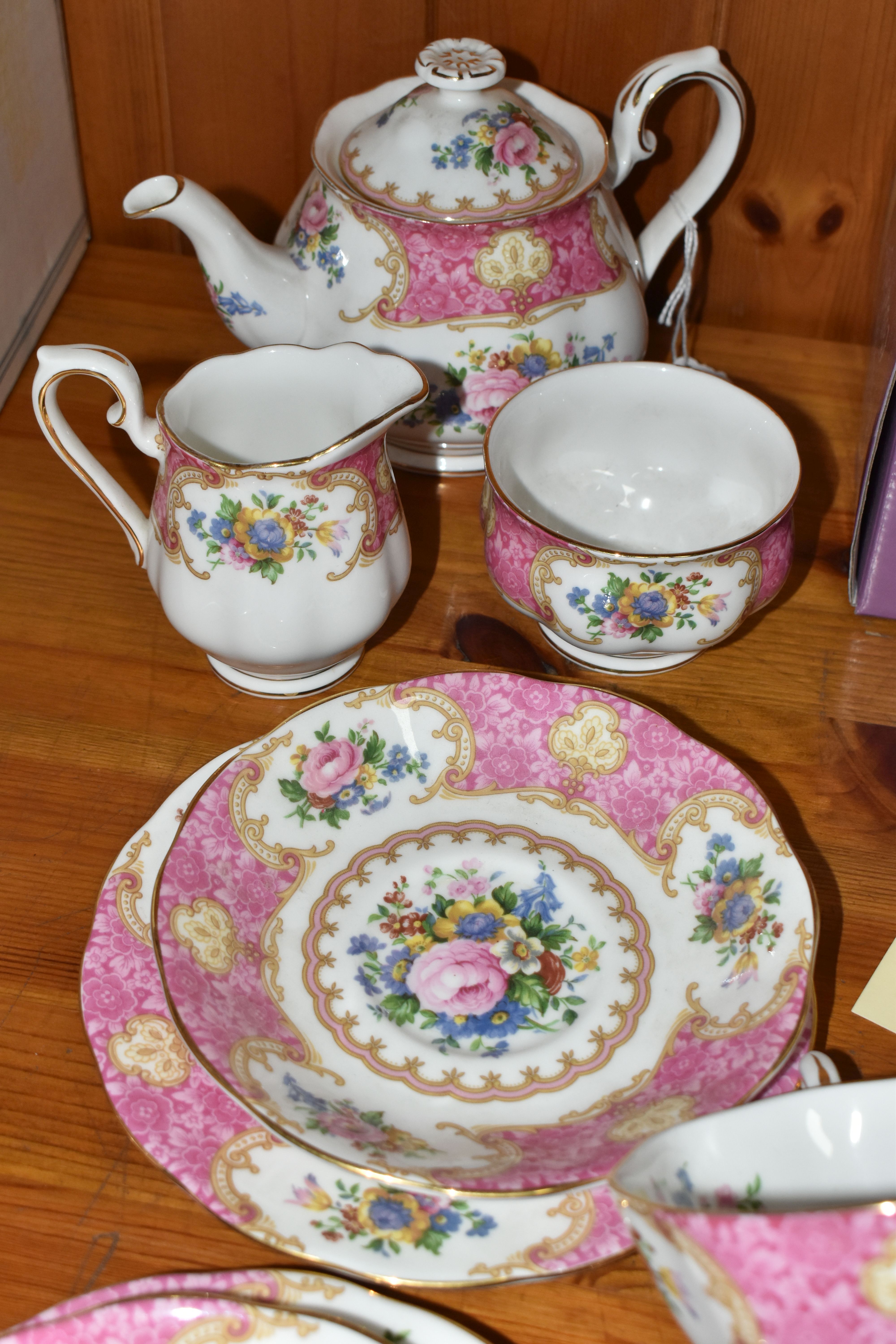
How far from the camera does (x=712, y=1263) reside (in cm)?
34

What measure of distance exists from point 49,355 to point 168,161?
16.0 inches

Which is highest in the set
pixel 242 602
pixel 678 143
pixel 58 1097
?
pixel 678 143

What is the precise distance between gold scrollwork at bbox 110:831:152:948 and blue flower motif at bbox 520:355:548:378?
35 cm

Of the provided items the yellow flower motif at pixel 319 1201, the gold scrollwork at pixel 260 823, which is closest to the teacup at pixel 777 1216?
the yellow flower motif at pixel 319 1201

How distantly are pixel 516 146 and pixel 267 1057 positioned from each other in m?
0.52

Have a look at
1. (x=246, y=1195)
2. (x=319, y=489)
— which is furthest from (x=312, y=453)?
(x=246, y=1195)

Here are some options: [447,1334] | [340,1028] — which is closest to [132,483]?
[340,1028]

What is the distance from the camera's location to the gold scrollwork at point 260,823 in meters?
0.58

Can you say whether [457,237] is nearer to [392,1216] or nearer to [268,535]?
[268,535]

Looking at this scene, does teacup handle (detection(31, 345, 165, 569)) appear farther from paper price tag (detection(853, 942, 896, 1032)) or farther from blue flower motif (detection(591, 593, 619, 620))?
Result: paper price tag (detection(853, 942, 896, 1032))

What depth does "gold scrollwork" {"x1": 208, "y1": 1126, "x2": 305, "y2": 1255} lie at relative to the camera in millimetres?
455

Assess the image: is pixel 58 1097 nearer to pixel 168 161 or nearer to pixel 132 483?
pixel 132 483

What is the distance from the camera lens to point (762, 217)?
35.6 inches

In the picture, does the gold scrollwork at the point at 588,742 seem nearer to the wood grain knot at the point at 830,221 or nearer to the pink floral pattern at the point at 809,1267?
the pink floral pattern at the point at 809,1267
